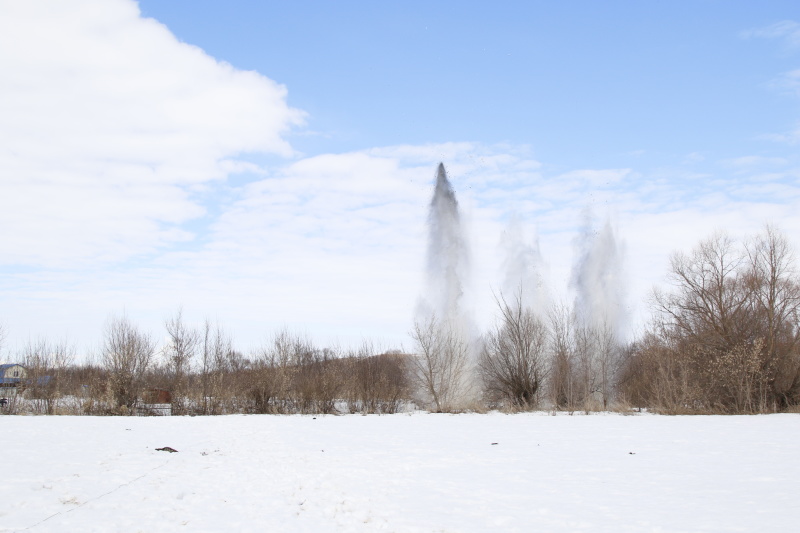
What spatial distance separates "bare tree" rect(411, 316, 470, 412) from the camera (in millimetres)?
31312

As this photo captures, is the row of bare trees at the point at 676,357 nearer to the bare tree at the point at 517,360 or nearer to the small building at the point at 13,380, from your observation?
the bare tree at the point at 517,360

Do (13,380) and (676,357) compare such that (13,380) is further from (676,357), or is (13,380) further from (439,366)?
(676,357)

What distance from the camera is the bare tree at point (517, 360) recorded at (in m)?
31.1
